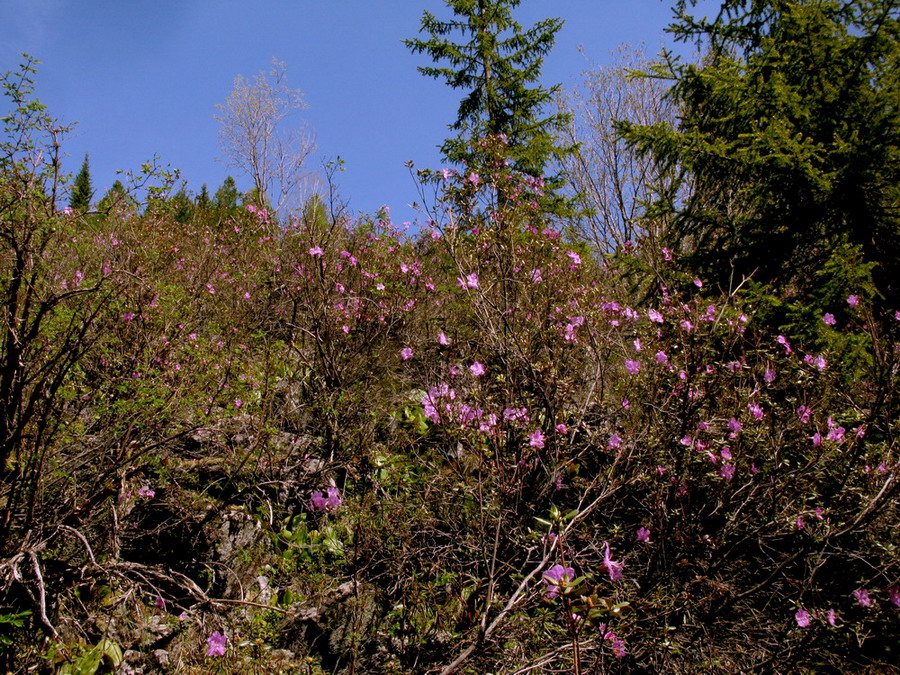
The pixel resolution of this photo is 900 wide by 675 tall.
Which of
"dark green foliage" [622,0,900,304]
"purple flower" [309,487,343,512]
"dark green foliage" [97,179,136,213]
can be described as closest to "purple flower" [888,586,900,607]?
"dark green foliage" [622,0,900,304]

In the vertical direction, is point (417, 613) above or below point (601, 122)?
below

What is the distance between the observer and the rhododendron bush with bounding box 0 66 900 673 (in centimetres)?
210

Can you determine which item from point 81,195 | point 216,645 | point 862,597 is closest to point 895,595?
point 862,597

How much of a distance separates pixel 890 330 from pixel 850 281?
22.8 inches

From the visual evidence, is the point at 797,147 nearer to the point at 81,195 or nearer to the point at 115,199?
the point at 115,199

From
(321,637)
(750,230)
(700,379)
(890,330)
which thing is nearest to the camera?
(321,637)

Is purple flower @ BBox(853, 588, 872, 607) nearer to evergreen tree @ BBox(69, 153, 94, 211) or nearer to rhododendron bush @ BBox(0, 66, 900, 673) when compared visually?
rhododendron bush @ BBox(0, 66, 900, 673)

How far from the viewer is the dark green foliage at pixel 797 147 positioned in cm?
307

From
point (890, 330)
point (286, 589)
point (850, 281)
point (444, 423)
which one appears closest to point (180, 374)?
point (286, 589)

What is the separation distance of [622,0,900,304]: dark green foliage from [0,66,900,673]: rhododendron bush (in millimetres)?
500

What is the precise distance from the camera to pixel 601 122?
11.5 m

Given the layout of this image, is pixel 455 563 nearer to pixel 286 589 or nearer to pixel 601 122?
pixel 286 589

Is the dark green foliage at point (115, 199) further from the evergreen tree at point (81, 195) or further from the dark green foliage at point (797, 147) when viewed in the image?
the dark green foliage at point (797, 147)

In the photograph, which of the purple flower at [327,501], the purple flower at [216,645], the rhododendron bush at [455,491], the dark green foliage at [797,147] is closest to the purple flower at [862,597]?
the rhododendron bush at [455,491]
